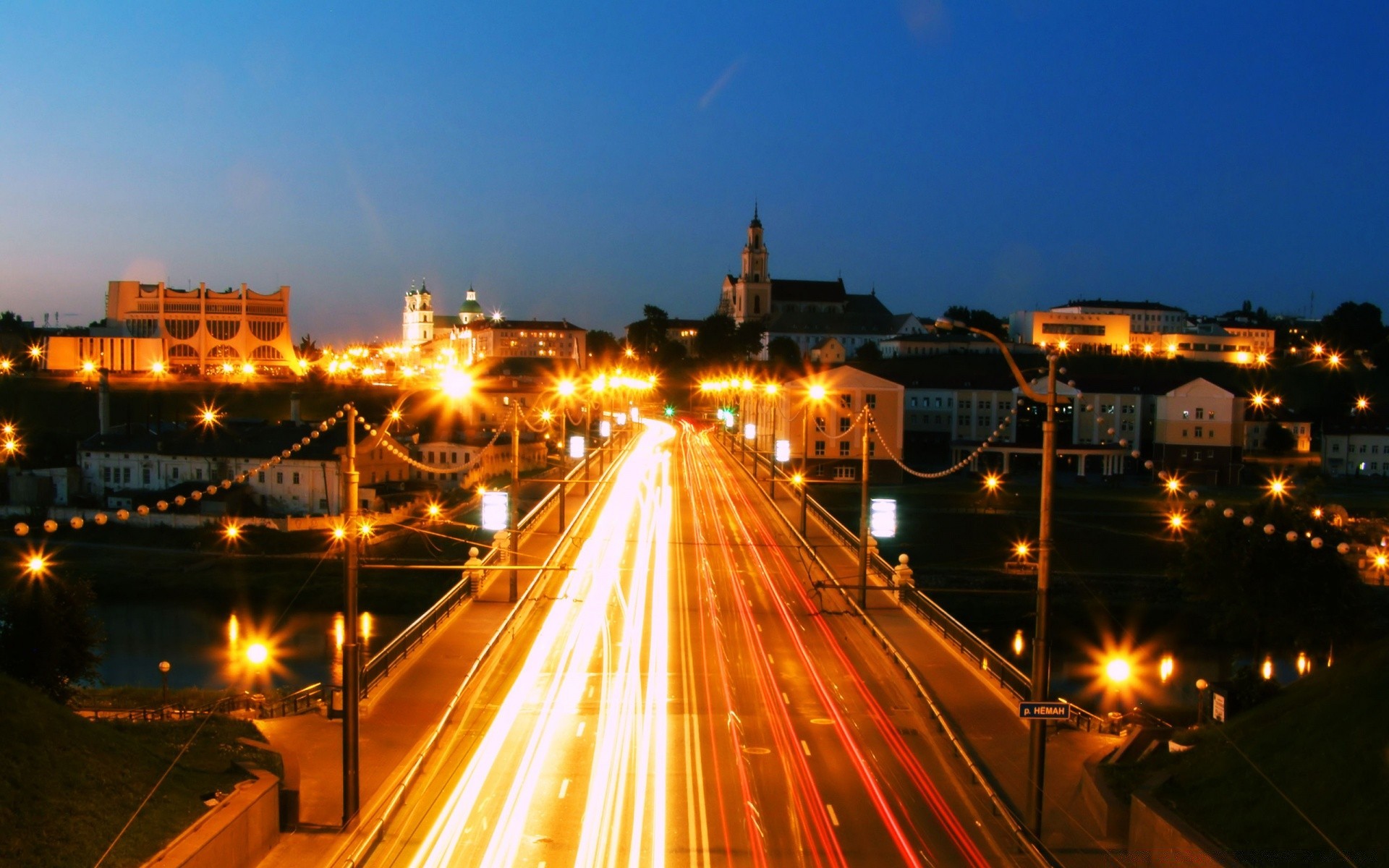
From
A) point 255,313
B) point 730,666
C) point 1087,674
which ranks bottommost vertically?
point 1087,674

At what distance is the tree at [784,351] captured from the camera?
118 m

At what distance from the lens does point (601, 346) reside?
508ft

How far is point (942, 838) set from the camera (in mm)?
11523

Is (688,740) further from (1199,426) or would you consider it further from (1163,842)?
(1199,426)

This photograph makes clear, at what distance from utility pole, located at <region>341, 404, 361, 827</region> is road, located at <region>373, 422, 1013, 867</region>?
2.08 feet

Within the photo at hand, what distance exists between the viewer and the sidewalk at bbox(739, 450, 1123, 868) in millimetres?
11594

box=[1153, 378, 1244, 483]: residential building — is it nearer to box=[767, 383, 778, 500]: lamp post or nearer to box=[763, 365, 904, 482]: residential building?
box=[763, 365, 904, 482]: residential building

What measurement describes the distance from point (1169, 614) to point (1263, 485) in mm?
27417

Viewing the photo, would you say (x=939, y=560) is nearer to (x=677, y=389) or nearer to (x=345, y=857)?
(x=345, y=857)

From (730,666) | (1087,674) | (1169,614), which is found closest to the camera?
(730,666)

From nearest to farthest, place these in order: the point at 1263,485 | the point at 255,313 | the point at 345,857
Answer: the point at 345,857 → the point at 1263,485 → the point at 255,313

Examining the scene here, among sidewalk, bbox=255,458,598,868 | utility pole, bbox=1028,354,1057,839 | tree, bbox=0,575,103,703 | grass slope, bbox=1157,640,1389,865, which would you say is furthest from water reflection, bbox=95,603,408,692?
grass slope, bbox=1157,640,1389,865

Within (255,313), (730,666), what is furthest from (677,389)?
(730,666)

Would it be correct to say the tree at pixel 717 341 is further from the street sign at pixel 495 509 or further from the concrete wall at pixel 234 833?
the concrete wall at pixel 234 833
